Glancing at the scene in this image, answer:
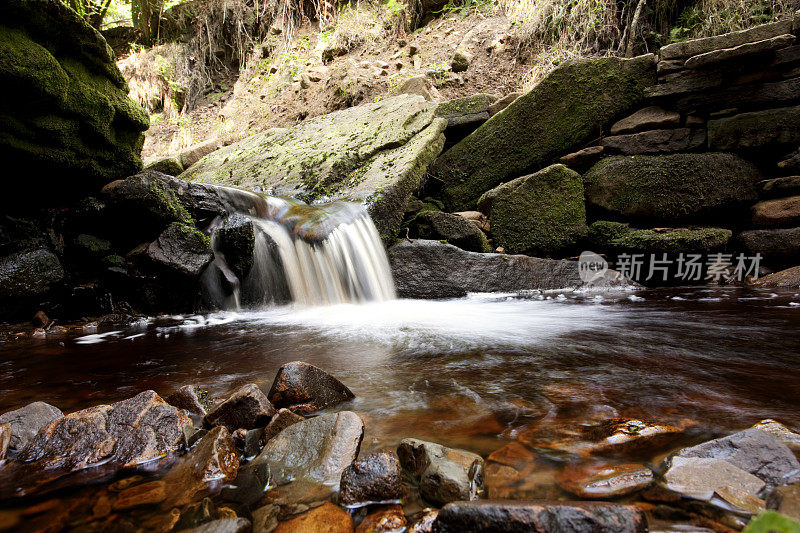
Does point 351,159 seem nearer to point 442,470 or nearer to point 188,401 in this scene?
point 188,401

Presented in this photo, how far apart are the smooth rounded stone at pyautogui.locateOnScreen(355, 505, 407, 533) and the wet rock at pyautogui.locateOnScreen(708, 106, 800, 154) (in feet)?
25.1

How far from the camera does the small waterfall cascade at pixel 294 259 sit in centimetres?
495

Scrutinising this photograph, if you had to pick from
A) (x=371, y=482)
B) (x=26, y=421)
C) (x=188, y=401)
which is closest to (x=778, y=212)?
(x=371, y=482)

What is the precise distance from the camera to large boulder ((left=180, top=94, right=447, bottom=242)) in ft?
20.1

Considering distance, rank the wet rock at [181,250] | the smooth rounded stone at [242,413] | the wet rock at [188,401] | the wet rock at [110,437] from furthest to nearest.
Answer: the wet rock at [181,250] < the wet rock at [188,401] < the smooth rounded stone at [242,413] < the wet rock at [110,437]

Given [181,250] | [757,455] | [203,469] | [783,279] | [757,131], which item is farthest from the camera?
[757,131]

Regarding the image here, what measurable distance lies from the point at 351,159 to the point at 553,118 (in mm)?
3734

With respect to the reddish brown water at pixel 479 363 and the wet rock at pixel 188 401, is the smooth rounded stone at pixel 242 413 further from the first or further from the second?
the reddish brown water at pixel 479 363

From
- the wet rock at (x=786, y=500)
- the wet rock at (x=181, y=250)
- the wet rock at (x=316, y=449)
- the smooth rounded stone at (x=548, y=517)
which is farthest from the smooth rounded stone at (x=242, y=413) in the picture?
the wet rock at (x=181, y=250)

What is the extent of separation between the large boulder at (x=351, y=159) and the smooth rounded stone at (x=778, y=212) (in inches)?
202

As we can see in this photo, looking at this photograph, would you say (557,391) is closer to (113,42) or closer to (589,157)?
(589,157)

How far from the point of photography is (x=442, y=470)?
116 centimetres

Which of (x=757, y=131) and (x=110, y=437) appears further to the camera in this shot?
(x=757, y=131)

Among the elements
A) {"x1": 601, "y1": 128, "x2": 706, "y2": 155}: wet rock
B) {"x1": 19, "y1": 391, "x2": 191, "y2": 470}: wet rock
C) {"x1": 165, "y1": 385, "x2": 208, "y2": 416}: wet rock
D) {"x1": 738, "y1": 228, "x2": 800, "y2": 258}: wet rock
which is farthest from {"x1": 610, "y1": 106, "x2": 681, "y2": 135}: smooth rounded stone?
{"x1": 19, "y1": 391, "x2": 191, "y2": 470}: wet rock
